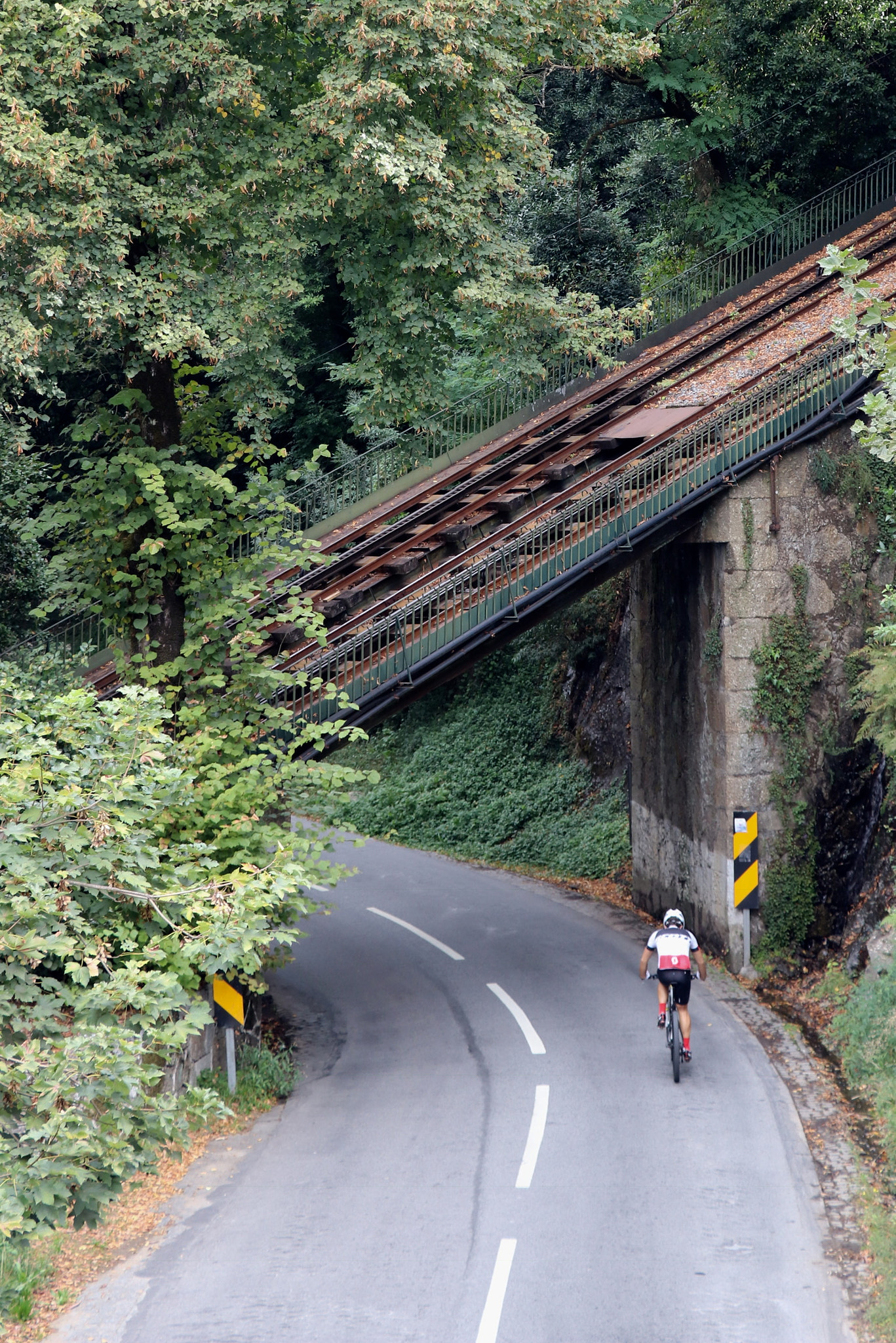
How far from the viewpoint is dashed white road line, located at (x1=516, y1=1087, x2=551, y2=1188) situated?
34.5ft

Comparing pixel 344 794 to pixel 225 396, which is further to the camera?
pixel 225 396

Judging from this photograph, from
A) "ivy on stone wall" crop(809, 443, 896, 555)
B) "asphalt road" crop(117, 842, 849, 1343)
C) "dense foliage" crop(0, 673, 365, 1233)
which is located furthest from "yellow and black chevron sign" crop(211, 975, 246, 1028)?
"ivy on stone wall" crop(809, 443, 896, 555)

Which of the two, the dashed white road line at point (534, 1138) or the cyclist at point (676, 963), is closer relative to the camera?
the dashed white road line at point (534, 1138)

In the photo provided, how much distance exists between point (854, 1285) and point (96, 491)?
408 inches

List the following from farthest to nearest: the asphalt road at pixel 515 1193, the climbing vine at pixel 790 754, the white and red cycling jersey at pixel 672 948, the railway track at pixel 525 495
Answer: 1. the climbing vine at pixel 790 754
2. the railway track at pixel 525 495
3. the white and red cycling jersey at pixel 672 948
4. the asphalt road at pixel 515 1193

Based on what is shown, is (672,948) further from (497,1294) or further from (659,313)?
(659,313)

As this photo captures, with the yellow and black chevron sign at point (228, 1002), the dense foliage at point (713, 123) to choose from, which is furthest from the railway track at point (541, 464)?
the yellow and black chevron sign at point (228, 1002)

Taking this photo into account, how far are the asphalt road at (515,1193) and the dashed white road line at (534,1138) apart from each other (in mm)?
27

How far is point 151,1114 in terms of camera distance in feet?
21.6

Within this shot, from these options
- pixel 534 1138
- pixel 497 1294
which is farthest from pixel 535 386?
pixel 497 1294

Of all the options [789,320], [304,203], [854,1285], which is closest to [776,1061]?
[854,1285]

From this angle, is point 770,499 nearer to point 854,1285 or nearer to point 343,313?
point 854,1285

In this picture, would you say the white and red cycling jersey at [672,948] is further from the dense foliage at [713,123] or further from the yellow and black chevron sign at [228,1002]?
the dense foliage at [713,123]

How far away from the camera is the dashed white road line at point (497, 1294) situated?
8.02 m
